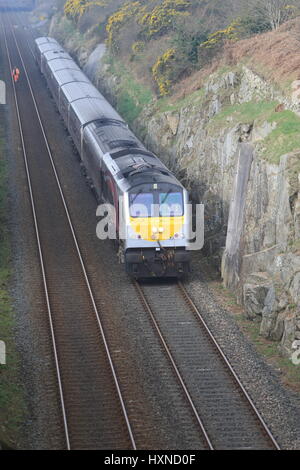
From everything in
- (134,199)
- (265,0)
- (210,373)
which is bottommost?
(210,373)

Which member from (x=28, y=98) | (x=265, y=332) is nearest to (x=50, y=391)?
(x=265, y=332)

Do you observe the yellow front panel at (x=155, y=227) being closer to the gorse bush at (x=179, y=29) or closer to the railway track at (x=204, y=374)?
the railway track at (x=204, y=374)

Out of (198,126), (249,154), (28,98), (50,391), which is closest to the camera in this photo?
(50,391)

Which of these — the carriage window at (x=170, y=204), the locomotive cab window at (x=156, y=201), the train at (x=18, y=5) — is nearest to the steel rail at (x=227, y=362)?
the carriage window at (x=170, y=204)

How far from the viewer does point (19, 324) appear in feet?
72.3

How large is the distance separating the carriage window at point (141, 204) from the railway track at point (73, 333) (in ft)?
10.4

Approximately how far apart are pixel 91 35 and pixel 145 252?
148 feet

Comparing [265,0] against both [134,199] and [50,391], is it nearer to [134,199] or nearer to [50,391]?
[134,199]

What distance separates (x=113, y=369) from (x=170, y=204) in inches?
307

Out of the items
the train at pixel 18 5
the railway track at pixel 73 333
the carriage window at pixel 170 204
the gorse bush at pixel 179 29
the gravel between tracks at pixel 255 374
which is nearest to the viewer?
the railway track at pixel 73 333

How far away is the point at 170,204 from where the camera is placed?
25.1m

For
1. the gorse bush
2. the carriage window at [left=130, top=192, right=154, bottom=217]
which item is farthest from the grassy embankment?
the gorse bush

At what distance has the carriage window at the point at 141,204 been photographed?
81.4 ft

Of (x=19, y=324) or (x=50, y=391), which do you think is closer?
(x=50, y=391)
